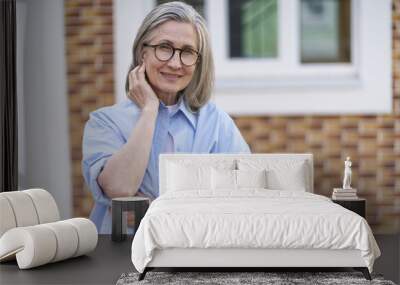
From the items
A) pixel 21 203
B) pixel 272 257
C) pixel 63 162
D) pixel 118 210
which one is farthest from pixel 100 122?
pixel 272 257

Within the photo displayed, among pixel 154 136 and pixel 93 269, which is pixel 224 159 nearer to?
pixel 154 136

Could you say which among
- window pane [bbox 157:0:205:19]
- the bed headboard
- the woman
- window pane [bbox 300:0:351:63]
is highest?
window pane [bbox 157:0:205:19]

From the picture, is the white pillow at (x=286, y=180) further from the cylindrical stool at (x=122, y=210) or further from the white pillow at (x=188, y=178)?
the cylindrical stool at (x=122, y=210)

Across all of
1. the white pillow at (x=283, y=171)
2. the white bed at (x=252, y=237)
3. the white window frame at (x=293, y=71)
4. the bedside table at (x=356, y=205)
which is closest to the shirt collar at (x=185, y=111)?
the white window frame at (x=293, y=71)

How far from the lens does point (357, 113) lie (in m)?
6.69

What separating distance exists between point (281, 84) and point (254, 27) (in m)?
0.59

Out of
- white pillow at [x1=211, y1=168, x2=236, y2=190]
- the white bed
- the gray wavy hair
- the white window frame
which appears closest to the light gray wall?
the white window frame

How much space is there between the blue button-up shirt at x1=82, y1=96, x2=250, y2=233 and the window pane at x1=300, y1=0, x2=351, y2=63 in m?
1.01

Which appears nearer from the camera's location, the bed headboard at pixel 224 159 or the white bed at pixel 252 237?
the white bed at pixel 252 237

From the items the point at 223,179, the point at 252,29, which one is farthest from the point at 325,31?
the point at 223,179

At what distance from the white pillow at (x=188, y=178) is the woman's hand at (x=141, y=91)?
0.65 meters

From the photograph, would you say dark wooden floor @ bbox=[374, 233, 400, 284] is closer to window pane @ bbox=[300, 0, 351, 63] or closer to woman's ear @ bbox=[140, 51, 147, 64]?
window pane @ bbox=[300, 0, 351, 63]

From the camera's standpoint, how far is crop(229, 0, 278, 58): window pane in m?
6.72

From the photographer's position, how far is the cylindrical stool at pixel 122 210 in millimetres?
6277
